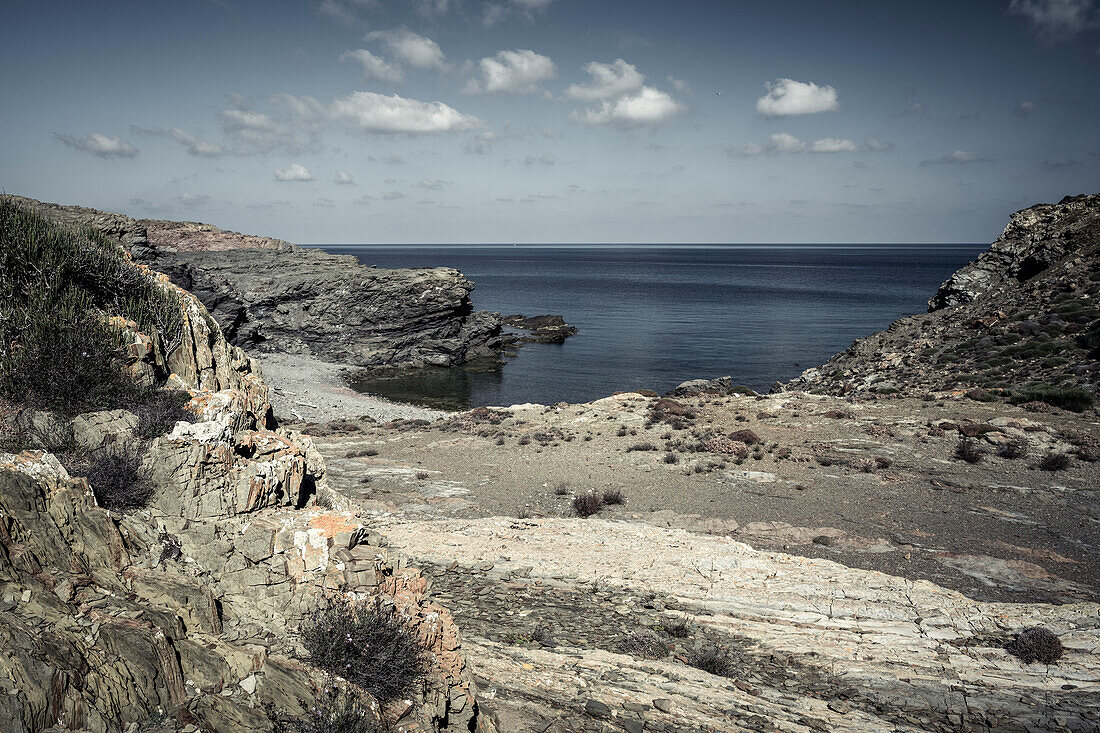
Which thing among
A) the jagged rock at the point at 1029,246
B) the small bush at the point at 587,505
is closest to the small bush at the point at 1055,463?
the small bush at the point at 587,505

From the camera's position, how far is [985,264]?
45156 mm

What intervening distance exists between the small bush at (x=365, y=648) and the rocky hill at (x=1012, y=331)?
29.5 metres

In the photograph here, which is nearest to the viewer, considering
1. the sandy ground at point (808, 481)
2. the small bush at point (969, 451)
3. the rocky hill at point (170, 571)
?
the rocky hill at point (170, 571)

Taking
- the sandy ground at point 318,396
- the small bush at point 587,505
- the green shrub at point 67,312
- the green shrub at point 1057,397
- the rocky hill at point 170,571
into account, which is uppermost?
the green shrub at point 67,312

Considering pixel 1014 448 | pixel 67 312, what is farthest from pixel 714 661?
pixel 1014 448

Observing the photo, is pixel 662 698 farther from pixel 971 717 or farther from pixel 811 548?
pixel 811 548

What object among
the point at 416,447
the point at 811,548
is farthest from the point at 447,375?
the point at 811,548

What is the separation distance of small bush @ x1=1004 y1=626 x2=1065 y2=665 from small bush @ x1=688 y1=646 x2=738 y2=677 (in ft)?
15.1

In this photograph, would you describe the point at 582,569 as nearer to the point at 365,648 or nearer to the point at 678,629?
the point at 678,629

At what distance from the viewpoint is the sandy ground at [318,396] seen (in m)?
39.0

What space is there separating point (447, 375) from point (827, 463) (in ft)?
135

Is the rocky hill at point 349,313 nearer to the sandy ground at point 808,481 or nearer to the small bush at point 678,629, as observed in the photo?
the sandy ground at point 808,481

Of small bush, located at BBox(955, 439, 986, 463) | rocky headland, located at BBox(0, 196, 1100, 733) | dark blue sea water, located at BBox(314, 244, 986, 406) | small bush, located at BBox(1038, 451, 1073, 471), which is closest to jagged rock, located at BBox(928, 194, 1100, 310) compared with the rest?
dark blue sea water, located at BBox(314, 244, 986, 406)

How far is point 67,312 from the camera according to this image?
25.1 feet
